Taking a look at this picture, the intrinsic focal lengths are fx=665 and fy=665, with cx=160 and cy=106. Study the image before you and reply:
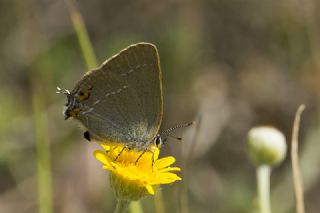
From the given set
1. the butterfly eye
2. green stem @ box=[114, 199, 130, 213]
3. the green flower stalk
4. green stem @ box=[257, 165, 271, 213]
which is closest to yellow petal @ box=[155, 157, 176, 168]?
the butterfly eye

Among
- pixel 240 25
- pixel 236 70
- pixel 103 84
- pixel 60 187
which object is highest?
pixel 240 25

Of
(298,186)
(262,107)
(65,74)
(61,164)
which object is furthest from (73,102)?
(262,107)

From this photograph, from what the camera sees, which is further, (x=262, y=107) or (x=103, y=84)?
(x=262, y=107)

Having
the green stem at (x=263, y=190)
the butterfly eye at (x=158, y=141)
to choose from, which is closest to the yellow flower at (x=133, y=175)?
the butterfly eye at (x=158, y=141)

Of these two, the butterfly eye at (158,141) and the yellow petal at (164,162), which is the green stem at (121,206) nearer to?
the yellow petal at (164,162)

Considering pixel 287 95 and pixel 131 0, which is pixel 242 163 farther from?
pixel 131 0

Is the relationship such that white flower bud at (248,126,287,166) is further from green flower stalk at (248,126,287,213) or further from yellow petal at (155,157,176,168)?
yellow petal at (155,157,176,168)
